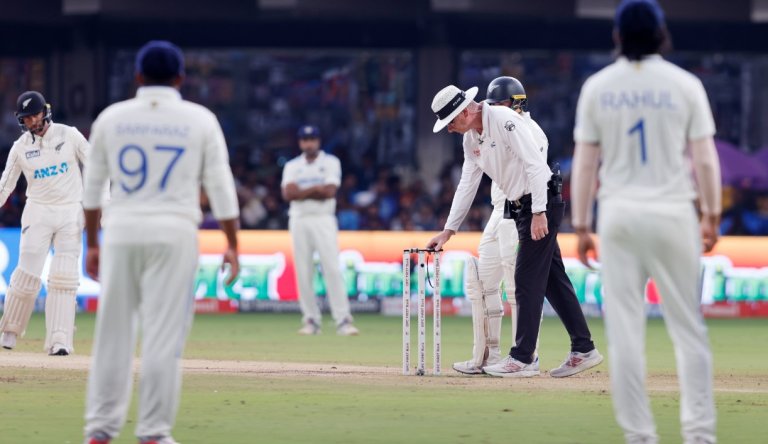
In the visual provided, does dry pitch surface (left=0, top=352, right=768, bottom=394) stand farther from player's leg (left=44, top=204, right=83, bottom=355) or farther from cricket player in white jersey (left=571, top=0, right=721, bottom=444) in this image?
cricket player in white jersey (left=571, top=0, right=721, bottom=444)

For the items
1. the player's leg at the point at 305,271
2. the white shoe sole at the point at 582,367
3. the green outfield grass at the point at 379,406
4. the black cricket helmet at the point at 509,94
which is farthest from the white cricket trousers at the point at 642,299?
the player's leg at the point at 305,271

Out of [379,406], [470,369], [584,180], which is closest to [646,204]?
[584,180]

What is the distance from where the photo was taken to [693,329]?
761 centimetres

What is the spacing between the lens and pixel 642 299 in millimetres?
7684

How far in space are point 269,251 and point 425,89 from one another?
9311mm

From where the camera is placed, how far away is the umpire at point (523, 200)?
1188 centimetres

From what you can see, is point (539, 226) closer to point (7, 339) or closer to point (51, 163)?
point (51, 163)

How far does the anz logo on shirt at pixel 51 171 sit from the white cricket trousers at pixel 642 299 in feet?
27.0

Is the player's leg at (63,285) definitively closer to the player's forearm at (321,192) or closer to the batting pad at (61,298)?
the batting pad at (61,298)

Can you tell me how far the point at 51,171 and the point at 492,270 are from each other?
15.0 feet

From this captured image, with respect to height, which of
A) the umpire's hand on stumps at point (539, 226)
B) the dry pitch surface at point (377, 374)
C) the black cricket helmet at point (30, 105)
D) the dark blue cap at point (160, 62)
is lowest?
the dry pitch surface at point (377, 374)

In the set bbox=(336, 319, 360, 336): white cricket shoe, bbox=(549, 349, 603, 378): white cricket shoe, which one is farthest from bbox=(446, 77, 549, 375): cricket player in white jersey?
bbox=(336, 319, 360, 336): white cricket shoe

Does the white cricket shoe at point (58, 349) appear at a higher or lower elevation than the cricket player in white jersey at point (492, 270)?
lower

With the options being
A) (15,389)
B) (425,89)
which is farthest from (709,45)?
(15,389)
